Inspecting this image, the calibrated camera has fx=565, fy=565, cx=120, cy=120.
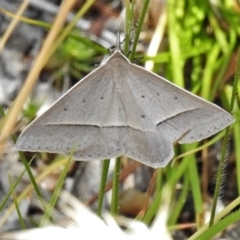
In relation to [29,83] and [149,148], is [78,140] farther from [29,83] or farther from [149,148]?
[29,83]

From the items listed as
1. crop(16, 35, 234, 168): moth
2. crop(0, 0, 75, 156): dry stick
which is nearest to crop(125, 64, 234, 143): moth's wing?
crop(16, 35, 234, 168): moth

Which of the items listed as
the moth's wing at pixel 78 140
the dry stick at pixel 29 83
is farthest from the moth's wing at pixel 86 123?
the dry stick at pixel 29 83

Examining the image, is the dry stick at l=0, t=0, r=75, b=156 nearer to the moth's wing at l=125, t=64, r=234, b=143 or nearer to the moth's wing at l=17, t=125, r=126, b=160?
the moth's wing at l=17, t=125, r=126, b=160

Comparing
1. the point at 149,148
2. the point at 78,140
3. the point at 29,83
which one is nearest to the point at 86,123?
the point at 78,140

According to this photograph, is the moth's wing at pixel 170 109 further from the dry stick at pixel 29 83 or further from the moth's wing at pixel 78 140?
the dry stick at pixel 29 83

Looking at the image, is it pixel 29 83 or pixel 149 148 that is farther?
pixel 149 148
